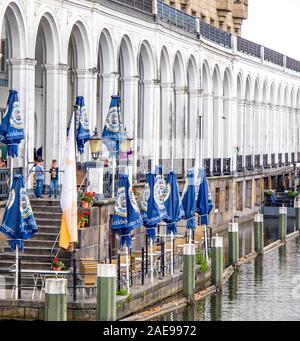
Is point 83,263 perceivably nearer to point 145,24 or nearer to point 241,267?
point 241,267

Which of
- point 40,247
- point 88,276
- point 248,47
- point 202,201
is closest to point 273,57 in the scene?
point 248,47

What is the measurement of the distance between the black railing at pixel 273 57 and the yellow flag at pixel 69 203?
57.1 meters

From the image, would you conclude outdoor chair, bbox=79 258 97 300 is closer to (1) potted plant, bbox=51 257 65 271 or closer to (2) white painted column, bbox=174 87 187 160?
(1) potted plant, bbox=51 257 65 271

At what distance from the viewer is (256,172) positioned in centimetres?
8150

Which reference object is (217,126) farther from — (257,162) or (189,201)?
(189,201)

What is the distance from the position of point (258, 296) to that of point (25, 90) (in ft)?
32.4

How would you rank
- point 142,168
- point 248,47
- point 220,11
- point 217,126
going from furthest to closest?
point 220,11 < point 248,47 < point 217,126 < point 142,168

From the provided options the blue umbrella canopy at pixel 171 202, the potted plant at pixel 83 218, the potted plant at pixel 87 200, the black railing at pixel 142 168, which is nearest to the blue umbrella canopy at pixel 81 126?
the potted plant at pixel 87 200

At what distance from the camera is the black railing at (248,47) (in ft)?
265

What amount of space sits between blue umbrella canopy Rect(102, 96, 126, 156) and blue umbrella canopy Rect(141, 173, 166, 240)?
4.05 m

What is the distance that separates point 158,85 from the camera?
59.4 metres

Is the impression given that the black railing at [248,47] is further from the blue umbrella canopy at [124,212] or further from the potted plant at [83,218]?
the blue umbrella canopy at [124,212]

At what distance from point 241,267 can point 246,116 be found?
3406 centimetres
